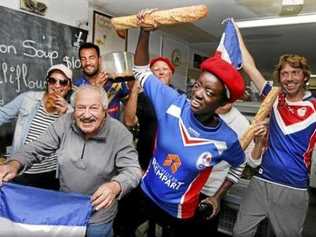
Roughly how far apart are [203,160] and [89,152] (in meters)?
0.53

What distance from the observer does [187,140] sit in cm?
146

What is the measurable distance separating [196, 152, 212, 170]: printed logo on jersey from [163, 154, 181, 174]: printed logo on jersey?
89mm

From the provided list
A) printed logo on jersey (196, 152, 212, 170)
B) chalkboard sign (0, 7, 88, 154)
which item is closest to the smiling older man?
printed logo on jersey (196, 152, 212, 170)

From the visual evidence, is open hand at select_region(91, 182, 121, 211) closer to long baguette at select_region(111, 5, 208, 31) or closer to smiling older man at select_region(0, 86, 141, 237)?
smiling older man at select_region(0, 86, 141, 237)

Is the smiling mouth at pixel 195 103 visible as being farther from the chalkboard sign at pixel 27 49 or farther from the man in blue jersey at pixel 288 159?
the chalkboard sign at pixel 27 49

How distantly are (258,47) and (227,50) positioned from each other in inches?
140

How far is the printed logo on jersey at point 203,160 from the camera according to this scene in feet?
4.75

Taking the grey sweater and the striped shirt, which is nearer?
the grey sweater

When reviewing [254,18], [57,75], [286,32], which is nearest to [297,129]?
[57,75]

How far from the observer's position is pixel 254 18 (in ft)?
11.2

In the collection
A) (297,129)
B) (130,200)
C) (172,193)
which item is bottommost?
(130,200)

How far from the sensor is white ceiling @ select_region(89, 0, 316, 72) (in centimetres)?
307

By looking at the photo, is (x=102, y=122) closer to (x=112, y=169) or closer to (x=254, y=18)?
(x=112, y=169)

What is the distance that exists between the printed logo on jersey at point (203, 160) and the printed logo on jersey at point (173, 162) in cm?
9
